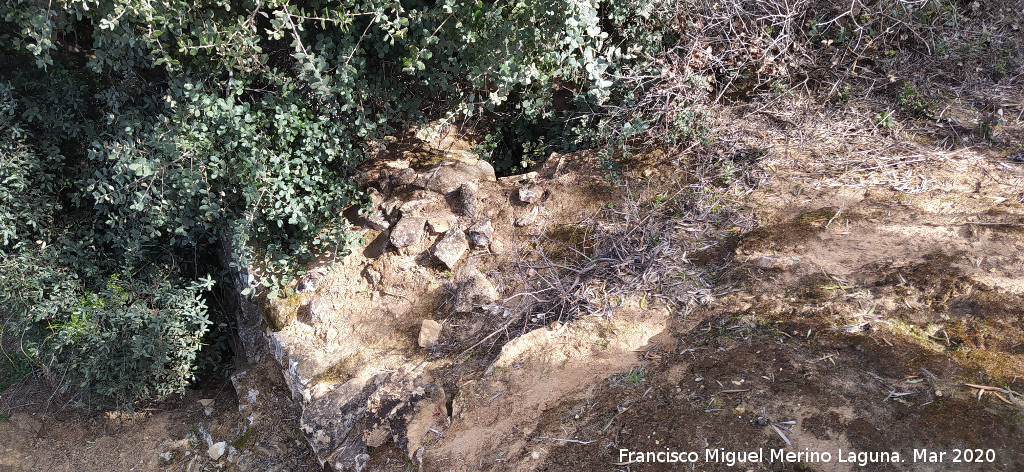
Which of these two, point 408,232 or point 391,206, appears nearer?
point 408,232

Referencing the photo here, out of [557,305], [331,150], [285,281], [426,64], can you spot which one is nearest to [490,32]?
[426,64]

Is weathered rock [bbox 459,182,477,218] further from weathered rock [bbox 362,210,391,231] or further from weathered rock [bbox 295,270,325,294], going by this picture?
weathered rock [bbox 295,270,325,294]

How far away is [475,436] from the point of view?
2.80 meters

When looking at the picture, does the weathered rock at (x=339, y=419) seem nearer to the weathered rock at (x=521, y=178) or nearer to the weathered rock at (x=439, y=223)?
the weathered rock at (x=439, y=223)

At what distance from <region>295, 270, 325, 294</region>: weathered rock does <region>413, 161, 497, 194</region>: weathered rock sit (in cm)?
90

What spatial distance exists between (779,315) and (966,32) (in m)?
2.91

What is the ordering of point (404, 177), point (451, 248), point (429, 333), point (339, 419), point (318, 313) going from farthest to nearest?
point (404, 177), point (318, 313), point (451, 248), point (429, 333), point (339, 419)

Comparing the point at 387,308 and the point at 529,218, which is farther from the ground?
the point at 529,218

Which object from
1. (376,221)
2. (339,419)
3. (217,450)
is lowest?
(217,450)

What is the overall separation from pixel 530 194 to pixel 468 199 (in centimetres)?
42

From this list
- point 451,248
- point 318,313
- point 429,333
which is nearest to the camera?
point 429,333

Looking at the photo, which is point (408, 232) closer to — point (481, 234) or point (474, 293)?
point (481, 234)

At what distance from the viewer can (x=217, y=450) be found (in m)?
4.23

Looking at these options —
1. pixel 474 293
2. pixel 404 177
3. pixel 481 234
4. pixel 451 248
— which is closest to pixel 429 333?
pixel 474 293
